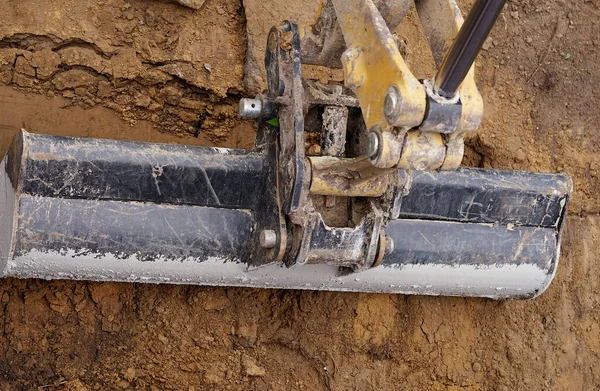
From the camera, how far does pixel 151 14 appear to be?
3986 mm

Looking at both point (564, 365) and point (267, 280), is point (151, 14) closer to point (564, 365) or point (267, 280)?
point (267, 280)

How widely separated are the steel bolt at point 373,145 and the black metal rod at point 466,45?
24 centimetres

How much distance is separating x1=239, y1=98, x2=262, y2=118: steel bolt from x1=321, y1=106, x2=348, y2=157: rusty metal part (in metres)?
0.26

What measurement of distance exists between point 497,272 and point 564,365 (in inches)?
32.0

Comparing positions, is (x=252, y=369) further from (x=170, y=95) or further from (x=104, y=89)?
(x=104, y=89)

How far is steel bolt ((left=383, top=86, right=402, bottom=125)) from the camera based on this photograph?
2.45 m

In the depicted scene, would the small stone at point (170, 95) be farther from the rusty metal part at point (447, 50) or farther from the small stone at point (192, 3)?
the rusty metal part at point (447, 50)

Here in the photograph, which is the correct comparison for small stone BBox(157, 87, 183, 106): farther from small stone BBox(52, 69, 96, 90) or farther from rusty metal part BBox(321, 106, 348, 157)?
rusty metal part BBox(321, 106, 348, 157)

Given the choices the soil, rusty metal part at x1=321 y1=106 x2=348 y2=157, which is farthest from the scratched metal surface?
the soil

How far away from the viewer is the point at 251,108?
3164mm

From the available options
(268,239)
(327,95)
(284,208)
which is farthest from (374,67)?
(268,239)

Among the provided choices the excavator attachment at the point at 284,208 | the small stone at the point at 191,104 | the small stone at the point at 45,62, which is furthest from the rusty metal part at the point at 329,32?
the small stone at the point at 45,62

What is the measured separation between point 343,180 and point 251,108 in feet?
1.55

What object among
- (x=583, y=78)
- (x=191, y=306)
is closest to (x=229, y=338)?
(x=191, y=306)
